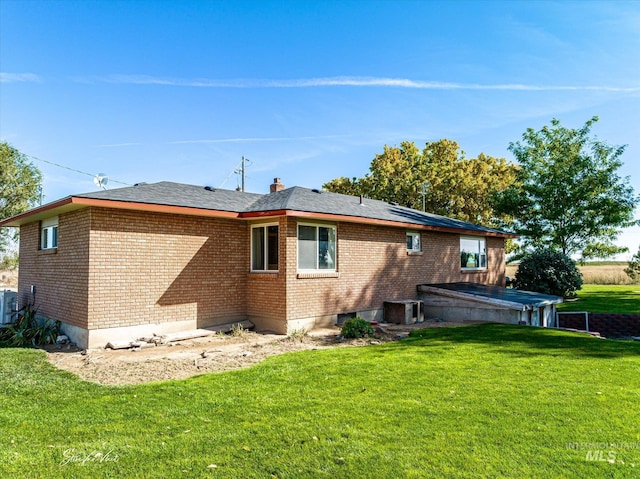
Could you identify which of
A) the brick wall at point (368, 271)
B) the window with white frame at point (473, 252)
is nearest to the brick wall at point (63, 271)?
the brick wall at point (368, 271)

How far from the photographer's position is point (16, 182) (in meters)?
28.6

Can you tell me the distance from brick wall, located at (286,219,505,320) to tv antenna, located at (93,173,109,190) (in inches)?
244

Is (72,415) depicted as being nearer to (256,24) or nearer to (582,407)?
(582,407)

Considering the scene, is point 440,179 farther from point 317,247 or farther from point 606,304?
point 317,247

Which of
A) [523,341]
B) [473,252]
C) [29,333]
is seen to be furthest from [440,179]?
[29,333]

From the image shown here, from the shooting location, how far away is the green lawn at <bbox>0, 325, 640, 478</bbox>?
3.46 metres

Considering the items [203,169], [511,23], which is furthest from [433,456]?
[203,169]

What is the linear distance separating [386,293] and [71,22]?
14957 millimetres

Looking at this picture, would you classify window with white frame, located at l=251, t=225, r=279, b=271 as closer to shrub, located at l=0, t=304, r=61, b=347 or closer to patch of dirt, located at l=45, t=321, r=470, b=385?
patch of dirt, located at l=45, t=321, r=470, b=385

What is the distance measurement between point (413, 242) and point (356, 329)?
20.2 ft

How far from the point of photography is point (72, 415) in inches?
190

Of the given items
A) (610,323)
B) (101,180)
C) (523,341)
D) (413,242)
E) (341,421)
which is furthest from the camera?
(413,242)

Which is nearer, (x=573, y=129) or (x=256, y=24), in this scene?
(x=256, y=24)

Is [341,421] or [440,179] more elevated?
[440,179]
